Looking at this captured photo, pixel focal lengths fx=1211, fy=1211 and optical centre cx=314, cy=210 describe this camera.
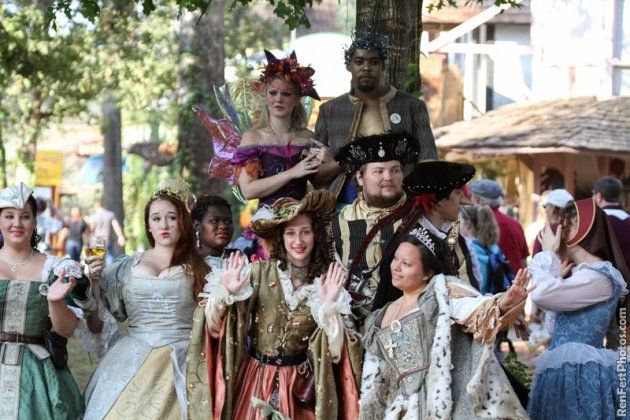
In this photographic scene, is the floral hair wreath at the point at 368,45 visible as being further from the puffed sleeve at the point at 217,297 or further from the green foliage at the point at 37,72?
the green foliage at the point at 37,72

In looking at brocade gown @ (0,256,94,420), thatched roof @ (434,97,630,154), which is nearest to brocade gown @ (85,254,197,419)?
brocade gown @ (0,256,94,420)

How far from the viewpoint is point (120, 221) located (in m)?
24.8

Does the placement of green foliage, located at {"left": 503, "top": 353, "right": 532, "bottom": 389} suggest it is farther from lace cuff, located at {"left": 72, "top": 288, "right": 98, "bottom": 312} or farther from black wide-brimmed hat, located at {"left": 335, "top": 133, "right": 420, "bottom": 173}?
lace cuff, located at {"left": 72, "top": 288, "right": 98, "bottom": 312}

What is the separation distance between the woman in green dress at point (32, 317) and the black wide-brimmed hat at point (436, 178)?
1.83 m

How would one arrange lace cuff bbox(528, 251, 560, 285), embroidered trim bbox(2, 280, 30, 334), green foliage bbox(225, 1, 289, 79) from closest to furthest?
embroidered trim bbox(2, 280, 30, 334) < lace cuff bbox(528, 251, 560, 285) < green foliage bbox(225, 1, 289, 79)

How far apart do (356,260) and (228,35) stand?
21.8m

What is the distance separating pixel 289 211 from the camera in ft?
20.5

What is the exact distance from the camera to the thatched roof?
1650 centimetres

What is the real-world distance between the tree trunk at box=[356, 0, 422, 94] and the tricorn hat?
207 cm

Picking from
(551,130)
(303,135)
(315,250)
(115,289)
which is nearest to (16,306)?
(115,289)

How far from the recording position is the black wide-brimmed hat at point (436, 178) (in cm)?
644

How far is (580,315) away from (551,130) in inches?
422

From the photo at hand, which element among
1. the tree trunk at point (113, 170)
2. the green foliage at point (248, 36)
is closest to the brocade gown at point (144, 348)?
the tree trunk at point (113, 170)

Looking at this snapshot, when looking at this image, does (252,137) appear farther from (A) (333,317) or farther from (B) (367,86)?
(A) (333,317)
